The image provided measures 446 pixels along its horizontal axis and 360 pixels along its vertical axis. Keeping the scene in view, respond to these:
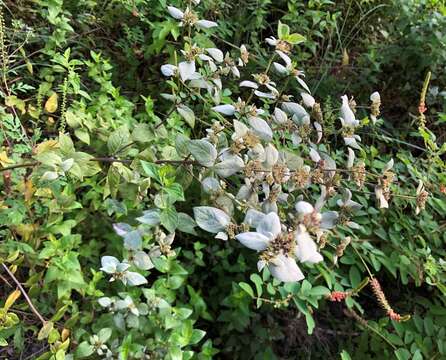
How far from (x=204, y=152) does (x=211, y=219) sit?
134 millimetres

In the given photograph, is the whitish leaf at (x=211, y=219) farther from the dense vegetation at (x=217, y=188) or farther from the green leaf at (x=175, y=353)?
the green leaf at (x=175, y=353)

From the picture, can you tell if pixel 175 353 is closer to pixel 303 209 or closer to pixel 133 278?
pixel 133 278

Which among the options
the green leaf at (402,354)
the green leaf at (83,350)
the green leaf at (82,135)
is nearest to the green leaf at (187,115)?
the green leaf at (82,135)

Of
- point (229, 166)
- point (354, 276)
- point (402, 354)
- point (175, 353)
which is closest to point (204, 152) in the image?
point (229, 166)

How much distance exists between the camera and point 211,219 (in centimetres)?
99

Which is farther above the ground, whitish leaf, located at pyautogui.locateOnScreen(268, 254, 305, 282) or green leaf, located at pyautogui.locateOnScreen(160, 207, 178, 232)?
whitish leaf, located at pyautogui.locateOnScreen(268, 254, 305, 282)

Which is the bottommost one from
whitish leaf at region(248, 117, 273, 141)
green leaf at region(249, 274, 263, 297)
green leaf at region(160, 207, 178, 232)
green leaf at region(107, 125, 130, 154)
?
green leaf at region(249, 274, 263, 297)

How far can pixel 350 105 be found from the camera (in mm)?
1230

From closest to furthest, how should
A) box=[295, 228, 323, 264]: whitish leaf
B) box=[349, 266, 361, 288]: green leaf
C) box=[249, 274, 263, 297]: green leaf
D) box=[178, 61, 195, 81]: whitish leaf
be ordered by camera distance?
box=[295, 228, 323, 264]: whitish leaf → box=[178, 61, 195, 81]: whitish leaf → box=[249, 274, 263, 297]: green leaf → box=[349, 266, 361, 288]: green leaf

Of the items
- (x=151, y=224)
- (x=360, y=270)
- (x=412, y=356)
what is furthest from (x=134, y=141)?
(x=412, y=356)

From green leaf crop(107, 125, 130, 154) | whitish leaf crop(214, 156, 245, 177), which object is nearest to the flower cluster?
whitish leaf crop(214, 156, 245, 177)

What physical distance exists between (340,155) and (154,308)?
32.4 inches

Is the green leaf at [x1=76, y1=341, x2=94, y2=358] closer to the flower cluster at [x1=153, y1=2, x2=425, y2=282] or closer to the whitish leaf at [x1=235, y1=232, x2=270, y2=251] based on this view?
the flower cluster at [x1=153, y1=2, x2=425, y2=282]

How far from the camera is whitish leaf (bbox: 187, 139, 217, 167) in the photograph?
0.99 metres
